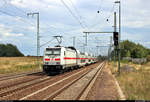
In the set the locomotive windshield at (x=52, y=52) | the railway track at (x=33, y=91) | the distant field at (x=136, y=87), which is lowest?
the railway track at (x=33, y=91)

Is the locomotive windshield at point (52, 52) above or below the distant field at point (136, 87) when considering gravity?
above

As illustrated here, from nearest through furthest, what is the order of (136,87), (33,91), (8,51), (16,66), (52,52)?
1. (33,91)
2. (136,87)
3. (52,52)
4. (16,66)
5. (8,51)

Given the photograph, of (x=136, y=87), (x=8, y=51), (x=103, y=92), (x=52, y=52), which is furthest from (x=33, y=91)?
(x=8, y=51)

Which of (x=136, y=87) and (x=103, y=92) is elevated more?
(x=136, y=87)

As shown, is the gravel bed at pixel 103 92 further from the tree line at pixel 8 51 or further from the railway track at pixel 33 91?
the tree line at pixel 8 51

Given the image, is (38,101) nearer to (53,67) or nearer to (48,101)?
(48,101)

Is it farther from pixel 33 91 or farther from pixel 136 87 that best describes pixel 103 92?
pixel 33 91

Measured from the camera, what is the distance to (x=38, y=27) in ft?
108

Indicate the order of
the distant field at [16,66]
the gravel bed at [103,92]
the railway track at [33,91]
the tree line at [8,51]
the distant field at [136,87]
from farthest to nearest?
the tree line at [8,51] → the distant field at [16,66] → the gravel bed at [103,92] → the railway track at [33,91] → the distant field at [136,87]

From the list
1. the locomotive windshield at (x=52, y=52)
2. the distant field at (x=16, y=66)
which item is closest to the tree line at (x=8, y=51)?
the distant field at (x=16, y=66)

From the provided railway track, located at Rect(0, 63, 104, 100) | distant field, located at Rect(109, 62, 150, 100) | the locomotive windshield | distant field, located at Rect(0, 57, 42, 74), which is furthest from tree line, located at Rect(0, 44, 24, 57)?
distant field, located at Rect(109, 62, 150, 100)

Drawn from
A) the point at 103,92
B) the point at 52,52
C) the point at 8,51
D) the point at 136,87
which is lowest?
the point at 103,92

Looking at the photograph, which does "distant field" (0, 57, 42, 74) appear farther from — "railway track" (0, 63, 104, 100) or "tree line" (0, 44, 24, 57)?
"tree line" (0, 44, 24, 57)

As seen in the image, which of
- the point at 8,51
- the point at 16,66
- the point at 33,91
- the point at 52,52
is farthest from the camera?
the point at 8,51
